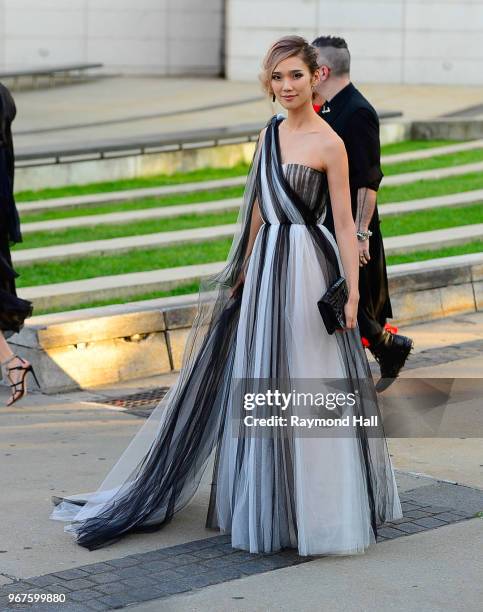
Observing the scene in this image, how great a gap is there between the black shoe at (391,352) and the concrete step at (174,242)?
3434 millimetres

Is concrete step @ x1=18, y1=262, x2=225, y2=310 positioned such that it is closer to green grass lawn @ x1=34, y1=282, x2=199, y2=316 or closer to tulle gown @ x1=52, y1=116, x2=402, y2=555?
green grass lawn @ x1=34, y1=282, x2=199, y2=316

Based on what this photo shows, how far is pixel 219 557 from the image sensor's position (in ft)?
15.4

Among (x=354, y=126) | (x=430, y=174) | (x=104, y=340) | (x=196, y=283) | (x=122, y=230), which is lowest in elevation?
(x=104, y=340)

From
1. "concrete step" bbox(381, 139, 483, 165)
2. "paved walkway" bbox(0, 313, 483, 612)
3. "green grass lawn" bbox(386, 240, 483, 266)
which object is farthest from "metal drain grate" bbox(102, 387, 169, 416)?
"concrete step" bbox(381, 139, 483, 165)

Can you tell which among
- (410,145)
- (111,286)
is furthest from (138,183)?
(111,286)

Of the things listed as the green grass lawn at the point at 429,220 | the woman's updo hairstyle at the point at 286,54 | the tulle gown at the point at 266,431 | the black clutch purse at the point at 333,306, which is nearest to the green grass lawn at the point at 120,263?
the green grass lawn at the point at 429,220

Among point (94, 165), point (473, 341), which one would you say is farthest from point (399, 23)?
point (473, 341)

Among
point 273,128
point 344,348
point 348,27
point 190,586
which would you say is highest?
point 348,27

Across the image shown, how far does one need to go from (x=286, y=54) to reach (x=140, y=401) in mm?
2810

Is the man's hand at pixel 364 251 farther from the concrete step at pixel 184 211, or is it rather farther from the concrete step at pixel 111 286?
the concrete step at pixel 184 211

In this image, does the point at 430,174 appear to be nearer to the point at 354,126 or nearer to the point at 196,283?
the point at 196,283

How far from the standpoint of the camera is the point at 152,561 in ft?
15.3

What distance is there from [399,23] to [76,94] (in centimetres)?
588

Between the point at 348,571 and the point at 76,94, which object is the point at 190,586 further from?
the point at 76,94
